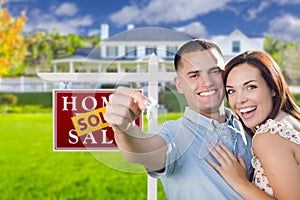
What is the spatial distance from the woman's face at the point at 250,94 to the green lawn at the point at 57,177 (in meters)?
2.10

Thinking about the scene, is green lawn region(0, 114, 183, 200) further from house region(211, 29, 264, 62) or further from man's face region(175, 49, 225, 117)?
house region(211, 29, 264, 62)

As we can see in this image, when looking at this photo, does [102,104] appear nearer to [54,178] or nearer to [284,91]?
[284,91]

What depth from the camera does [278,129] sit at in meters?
1.22

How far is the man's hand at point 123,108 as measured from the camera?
3.57 feet

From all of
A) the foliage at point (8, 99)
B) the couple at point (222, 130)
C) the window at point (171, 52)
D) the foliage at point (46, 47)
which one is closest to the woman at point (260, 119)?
the couple at point (222, 130)

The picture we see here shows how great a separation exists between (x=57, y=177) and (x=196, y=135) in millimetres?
3434

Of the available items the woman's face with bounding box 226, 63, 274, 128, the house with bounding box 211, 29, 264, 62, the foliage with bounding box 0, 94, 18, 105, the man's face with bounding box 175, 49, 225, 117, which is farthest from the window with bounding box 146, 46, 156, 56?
the foliage with bounding box 0, 94, 18, 105

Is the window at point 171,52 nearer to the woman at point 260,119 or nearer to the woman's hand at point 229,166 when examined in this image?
the woman at point 260,119

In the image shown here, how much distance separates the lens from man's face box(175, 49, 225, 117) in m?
1.27

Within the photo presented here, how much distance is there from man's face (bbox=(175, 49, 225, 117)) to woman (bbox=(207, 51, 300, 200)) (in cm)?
3

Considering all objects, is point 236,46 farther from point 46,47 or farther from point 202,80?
point 202,80

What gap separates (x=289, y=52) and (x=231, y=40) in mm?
1034

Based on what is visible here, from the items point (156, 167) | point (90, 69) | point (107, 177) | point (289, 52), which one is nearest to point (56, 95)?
point (90, 69)

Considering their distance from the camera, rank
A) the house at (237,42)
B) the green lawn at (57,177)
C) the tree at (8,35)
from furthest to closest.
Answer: the house at (237,42) < the tree at (8,35) < the green lawn at (57,177)
